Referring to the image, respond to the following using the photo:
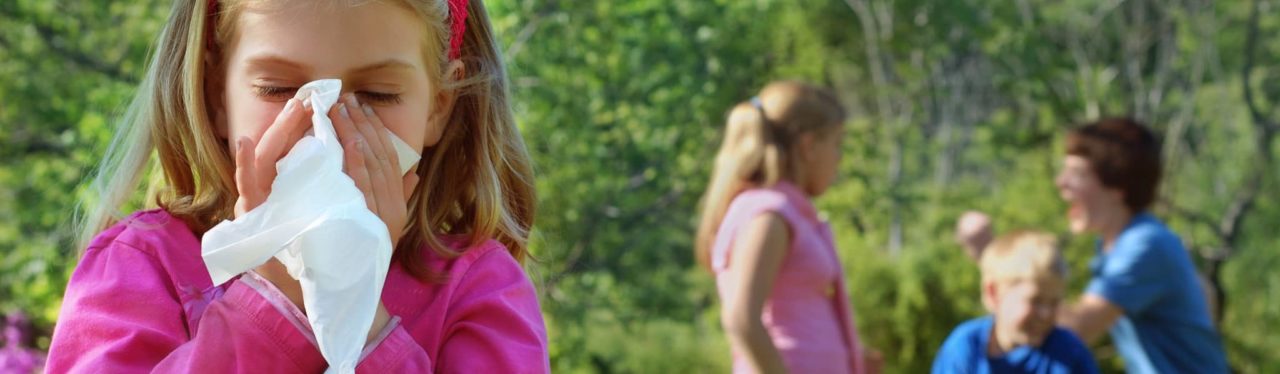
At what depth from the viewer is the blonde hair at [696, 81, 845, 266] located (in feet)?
12.9

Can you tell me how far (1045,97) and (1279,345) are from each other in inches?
123

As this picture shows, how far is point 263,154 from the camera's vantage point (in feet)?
4.47

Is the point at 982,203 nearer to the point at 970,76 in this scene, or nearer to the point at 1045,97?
the point at 1045,97

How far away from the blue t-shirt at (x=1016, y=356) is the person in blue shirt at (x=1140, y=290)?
1.16 ft

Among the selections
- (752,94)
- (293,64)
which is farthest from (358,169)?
(752,94)

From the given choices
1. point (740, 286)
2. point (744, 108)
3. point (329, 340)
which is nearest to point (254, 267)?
point (329, 340)

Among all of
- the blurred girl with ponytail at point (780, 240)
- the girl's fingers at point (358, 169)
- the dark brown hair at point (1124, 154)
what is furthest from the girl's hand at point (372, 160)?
the dark brown hair at point (1124, 154)

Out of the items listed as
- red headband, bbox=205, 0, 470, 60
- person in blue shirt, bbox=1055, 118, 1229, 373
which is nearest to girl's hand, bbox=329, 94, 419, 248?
red headband, bbox=205, 0, 470, 60

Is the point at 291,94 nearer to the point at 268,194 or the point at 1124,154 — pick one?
the point at 268,194

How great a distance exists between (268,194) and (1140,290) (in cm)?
337

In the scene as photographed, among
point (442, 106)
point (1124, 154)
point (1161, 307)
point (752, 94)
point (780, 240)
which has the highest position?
point (442, 106)

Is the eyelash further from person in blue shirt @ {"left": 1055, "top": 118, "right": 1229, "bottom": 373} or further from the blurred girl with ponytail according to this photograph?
person in blue shirt @ {"left": 1055, "top": 118, "right": 1229, "bottom": 373}

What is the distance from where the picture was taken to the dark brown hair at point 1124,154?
446 cm

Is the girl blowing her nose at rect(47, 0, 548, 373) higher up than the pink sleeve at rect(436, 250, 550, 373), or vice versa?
the girl blowing her nose at rect(47, 0, 548, 373)
